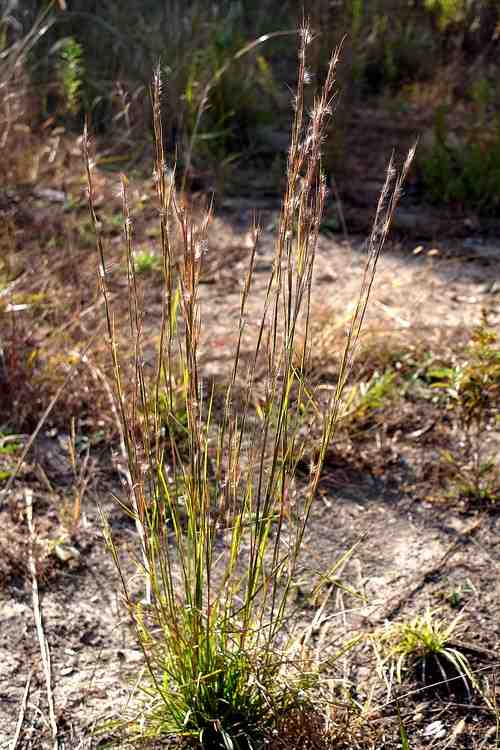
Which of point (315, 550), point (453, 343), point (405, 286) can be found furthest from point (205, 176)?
point (315, 550)

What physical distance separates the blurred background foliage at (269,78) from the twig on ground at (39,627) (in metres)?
2.61

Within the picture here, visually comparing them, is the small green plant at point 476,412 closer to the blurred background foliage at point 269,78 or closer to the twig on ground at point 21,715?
the twig on ground at point 21,715

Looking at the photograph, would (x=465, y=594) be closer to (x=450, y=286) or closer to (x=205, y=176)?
(x=450, y=286)

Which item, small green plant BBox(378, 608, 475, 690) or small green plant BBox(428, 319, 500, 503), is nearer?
small green plant BBox(378, 608, 475, 690)

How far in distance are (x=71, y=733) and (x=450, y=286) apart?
8.76 feet

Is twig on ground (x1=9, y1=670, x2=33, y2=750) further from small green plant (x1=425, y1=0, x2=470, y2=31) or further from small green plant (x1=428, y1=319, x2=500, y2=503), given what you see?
small green plant (x1=425, y1=0, x2=470, y2=31)

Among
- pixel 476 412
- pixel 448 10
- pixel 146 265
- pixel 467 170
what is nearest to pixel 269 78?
pixel 448 10

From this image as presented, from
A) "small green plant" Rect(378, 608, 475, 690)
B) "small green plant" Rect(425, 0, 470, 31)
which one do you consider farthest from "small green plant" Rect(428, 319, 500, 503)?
"small green plant" Rect(425, 0, 470, 31)

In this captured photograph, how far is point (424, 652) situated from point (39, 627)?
908 millimetres

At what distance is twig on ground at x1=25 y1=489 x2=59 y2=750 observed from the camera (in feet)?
6.35

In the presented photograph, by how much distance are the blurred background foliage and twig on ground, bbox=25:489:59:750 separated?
2610 millimetres

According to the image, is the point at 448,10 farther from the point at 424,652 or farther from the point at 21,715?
the point at 21,715

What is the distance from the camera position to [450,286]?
399 centimetres

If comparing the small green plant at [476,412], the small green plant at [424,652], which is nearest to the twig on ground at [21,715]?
the small green plant at [424,652]
